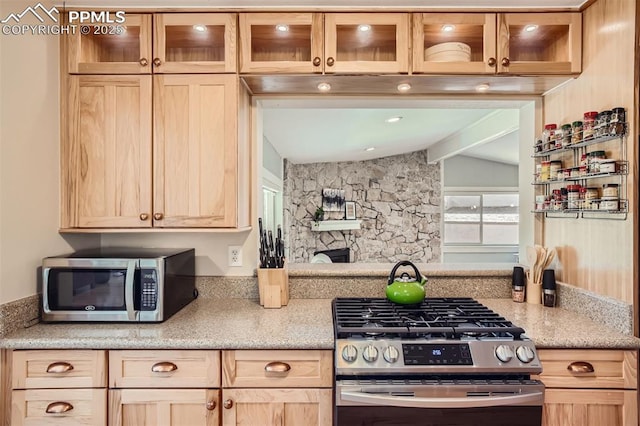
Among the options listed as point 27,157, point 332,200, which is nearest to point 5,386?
point 27,157

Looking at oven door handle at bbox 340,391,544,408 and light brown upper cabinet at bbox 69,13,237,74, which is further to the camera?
light brown upper cabinet at bbox 69,13,237,74

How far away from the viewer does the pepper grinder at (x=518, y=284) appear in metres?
2.10

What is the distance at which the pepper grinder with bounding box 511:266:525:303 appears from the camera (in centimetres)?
210

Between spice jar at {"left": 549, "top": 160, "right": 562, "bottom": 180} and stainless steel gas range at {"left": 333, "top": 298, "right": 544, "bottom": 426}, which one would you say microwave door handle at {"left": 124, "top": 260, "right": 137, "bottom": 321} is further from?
spice jar at {"left": 549, "top": 160, "right": 562, "bottom": 180}

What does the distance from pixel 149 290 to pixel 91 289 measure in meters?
0.26

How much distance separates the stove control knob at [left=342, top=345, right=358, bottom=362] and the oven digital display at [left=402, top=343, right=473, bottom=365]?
184 mm

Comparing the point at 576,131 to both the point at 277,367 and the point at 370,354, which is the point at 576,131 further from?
the point at 277,367

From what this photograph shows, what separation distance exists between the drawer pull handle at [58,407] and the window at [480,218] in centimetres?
691

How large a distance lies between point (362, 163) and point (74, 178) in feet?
18.3

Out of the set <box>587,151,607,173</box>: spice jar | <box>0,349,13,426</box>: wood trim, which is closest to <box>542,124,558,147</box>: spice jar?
→ <box>587,151,607,173</box>: spice jar

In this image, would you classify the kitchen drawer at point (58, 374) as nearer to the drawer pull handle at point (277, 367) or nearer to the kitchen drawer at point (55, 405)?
the kitchen drawer at point (55, 405)

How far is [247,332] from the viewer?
1.62 m

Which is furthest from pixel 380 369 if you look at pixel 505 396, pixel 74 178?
pixel 74 178

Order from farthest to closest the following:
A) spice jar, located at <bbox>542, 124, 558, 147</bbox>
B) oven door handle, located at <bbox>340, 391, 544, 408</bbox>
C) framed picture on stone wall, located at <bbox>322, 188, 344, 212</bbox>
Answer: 1. framed picture on stone wall, located at <bbox>322, 188, 344, 212</bbox>
2. spice jar, located at <bbox>542, 124, 558, 147</bbox>
3. oven door handle, located at <bbox>340, 391, 544, 408</bbox>
